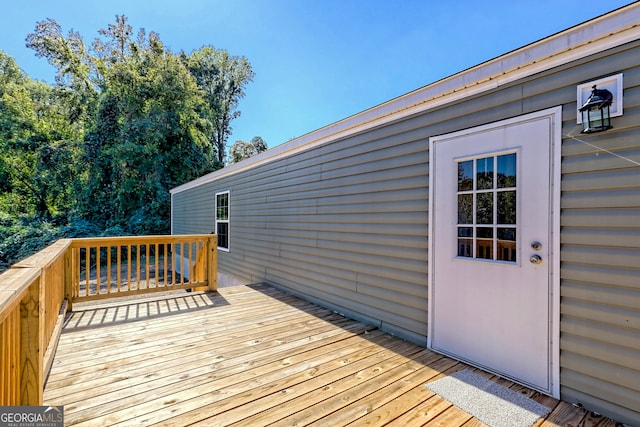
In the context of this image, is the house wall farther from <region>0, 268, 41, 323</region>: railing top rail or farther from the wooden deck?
<region>0, 268, 41, 323</region>: railing top rail

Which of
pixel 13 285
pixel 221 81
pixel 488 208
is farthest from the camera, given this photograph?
pixel 221 81

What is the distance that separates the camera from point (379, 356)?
8.11 feet

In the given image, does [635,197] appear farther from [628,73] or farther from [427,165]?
[427,165]

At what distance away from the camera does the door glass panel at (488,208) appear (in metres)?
2.13

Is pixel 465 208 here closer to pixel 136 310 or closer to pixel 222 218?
pixel 136 310

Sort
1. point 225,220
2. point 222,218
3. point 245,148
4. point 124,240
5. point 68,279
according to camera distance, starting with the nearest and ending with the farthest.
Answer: point 68,279 < point 124,240 < point 225,220 < point 222,218 < point 245,148

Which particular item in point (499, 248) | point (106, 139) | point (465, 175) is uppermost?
point (106, 139)

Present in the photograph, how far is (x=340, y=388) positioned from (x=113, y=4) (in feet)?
60.3

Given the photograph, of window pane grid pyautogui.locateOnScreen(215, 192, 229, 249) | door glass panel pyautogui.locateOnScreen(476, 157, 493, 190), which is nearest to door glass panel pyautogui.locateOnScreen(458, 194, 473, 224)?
door glass panel pyautogui.locateOnScreen(476, 157, 493, 190)

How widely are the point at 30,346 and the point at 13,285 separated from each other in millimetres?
528

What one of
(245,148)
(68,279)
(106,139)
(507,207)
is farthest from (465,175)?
(245,148)

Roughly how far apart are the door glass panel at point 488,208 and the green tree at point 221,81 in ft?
57.3

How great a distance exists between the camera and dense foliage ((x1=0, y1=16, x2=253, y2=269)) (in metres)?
12.7

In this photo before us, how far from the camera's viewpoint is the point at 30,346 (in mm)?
1420
